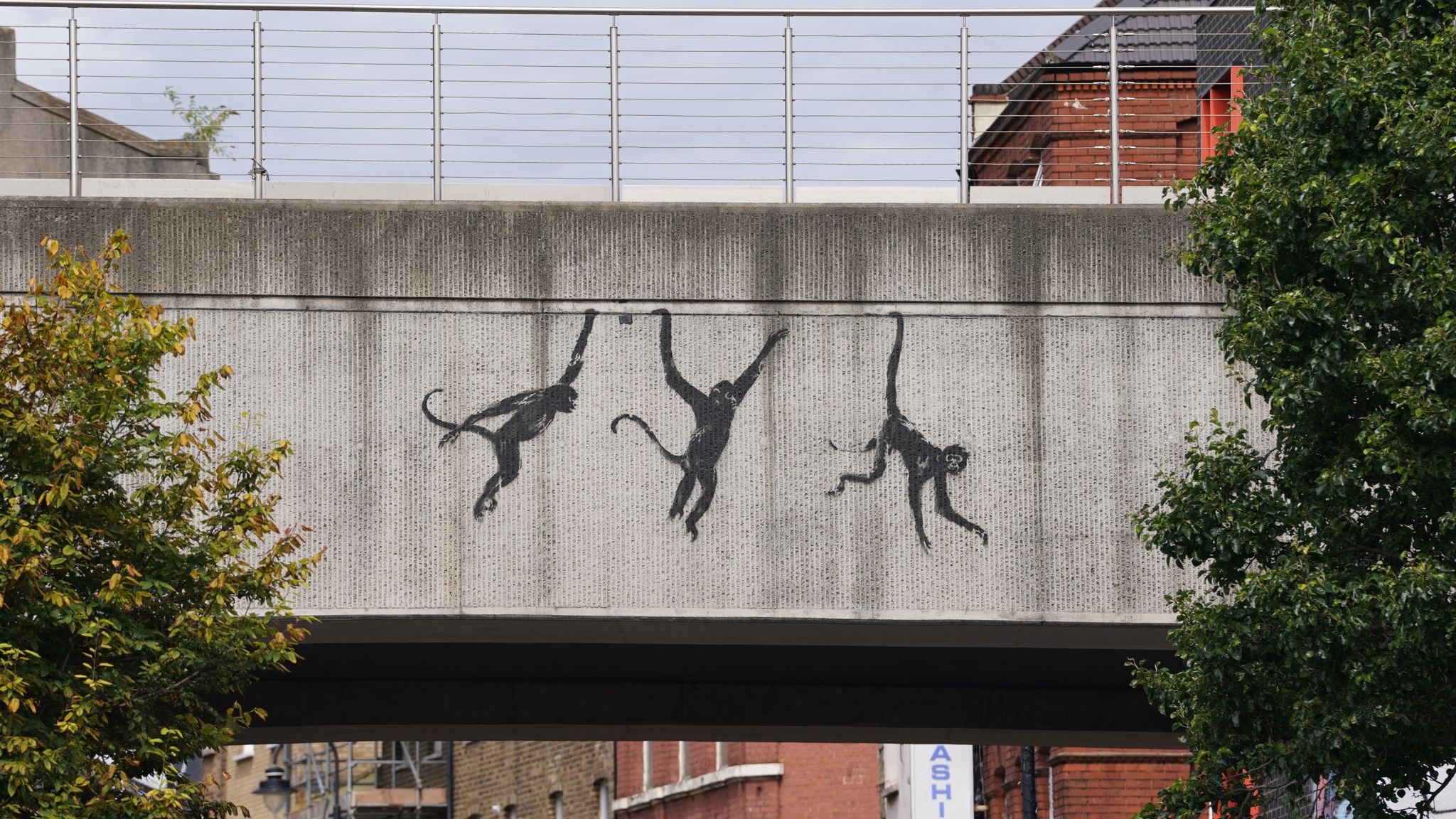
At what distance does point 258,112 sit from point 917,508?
494cm

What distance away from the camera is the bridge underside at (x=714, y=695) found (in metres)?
14.4

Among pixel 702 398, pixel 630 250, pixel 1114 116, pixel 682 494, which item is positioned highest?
pixel 1114 116

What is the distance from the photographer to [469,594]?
11742 mm

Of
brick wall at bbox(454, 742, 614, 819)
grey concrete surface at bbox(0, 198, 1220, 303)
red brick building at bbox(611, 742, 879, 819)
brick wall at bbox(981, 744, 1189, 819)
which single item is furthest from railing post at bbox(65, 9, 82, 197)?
brick wall at bbox(454, 742, 614, 819)

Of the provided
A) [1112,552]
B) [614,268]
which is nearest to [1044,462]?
[1112,552]

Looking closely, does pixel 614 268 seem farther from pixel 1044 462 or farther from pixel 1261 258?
pixel 1261 258

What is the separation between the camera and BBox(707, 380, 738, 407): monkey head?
11992 mm

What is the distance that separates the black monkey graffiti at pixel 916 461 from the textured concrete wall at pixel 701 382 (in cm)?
6

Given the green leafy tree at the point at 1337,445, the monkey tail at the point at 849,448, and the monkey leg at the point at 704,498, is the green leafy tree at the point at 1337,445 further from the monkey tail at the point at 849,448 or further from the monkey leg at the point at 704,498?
the monkey leg at the point at 704,498

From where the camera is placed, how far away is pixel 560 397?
39.2 feet

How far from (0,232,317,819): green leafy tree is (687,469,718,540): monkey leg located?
333 cm

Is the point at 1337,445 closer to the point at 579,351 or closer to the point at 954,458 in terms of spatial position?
the point at 954,458

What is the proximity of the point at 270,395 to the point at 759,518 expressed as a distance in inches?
120

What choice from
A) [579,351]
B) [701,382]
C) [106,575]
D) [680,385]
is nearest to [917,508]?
[701,382]
